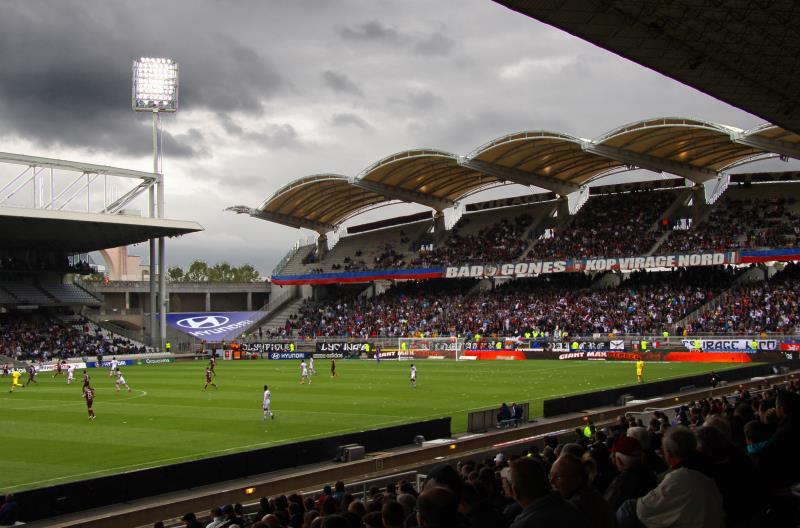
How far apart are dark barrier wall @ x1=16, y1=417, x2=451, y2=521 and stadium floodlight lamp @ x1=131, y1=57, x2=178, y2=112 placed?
58.6m

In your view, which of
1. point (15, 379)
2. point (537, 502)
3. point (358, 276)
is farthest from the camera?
point (358, 276)

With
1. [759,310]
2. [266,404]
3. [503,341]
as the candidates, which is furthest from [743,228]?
[266,404]

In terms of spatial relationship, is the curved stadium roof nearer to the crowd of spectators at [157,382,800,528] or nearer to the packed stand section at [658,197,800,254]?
the packed stand section at [658,197,800,254]

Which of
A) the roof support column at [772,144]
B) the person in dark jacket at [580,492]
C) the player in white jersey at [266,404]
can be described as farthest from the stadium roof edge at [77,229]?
the person in dark jacket at [580,492]

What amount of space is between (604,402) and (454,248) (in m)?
54.8

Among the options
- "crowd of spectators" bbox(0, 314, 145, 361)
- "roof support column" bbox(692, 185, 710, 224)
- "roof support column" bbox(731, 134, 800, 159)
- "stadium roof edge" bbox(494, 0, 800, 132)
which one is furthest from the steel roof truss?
"stadium roof edge" bbox(494, 0, 800, 132)

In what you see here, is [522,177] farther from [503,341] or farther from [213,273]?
[213,273]

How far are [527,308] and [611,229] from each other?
11268 mm

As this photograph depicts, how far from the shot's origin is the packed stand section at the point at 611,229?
72.4m

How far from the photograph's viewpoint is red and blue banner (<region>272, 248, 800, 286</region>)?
6333 cm

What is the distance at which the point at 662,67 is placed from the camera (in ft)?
51.8

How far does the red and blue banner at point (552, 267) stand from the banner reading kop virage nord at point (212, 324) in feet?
22.4

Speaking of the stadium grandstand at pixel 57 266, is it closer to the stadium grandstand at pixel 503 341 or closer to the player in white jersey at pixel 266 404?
the stadium grandstand at pixel 503 341

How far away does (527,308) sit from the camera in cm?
7331
